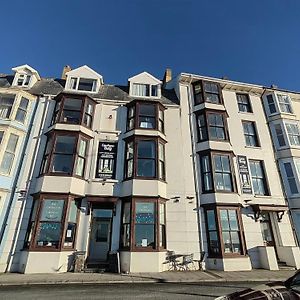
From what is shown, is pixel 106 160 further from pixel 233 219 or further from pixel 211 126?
pixel 233 219

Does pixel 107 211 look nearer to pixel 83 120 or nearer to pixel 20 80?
pixel 83 120

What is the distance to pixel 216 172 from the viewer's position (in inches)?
621

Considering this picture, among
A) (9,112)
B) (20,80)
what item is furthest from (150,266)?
(20,80)

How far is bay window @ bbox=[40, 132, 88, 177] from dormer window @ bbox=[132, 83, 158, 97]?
6.55 metres

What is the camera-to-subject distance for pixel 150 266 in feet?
40.5

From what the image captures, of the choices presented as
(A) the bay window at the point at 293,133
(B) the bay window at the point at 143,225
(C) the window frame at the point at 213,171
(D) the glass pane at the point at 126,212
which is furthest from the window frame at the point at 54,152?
(A) the bay window at the point at 293,133

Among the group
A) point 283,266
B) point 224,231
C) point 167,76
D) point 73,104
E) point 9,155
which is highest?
point 167,76

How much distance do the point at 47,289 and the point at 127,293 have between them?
3.17 meters

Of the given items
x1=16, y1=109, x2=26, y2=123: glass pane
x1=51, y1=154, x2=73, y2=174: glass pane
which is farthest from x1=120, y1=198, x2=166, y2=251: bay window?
x1=16, y1=109, x2=26, y2=123: glass pane

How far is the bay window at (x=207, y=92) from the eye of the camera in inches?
739

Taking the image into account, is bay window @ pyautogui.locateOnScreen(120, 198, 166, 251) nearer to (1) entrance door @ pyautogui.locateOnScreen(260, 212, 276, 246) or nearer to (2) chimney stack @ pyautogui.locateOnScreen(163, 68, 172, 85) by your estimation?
(1) entrance door @ pyautogui.locateOnScreen(260, 212, 276, 246)

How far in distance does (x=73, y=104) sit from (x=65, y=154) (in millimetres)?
4241

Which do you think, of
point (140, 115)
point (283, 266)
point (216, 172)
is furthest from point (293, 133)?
point (140, 115)

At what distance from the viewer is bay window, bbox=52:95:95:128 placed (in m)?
16.0
